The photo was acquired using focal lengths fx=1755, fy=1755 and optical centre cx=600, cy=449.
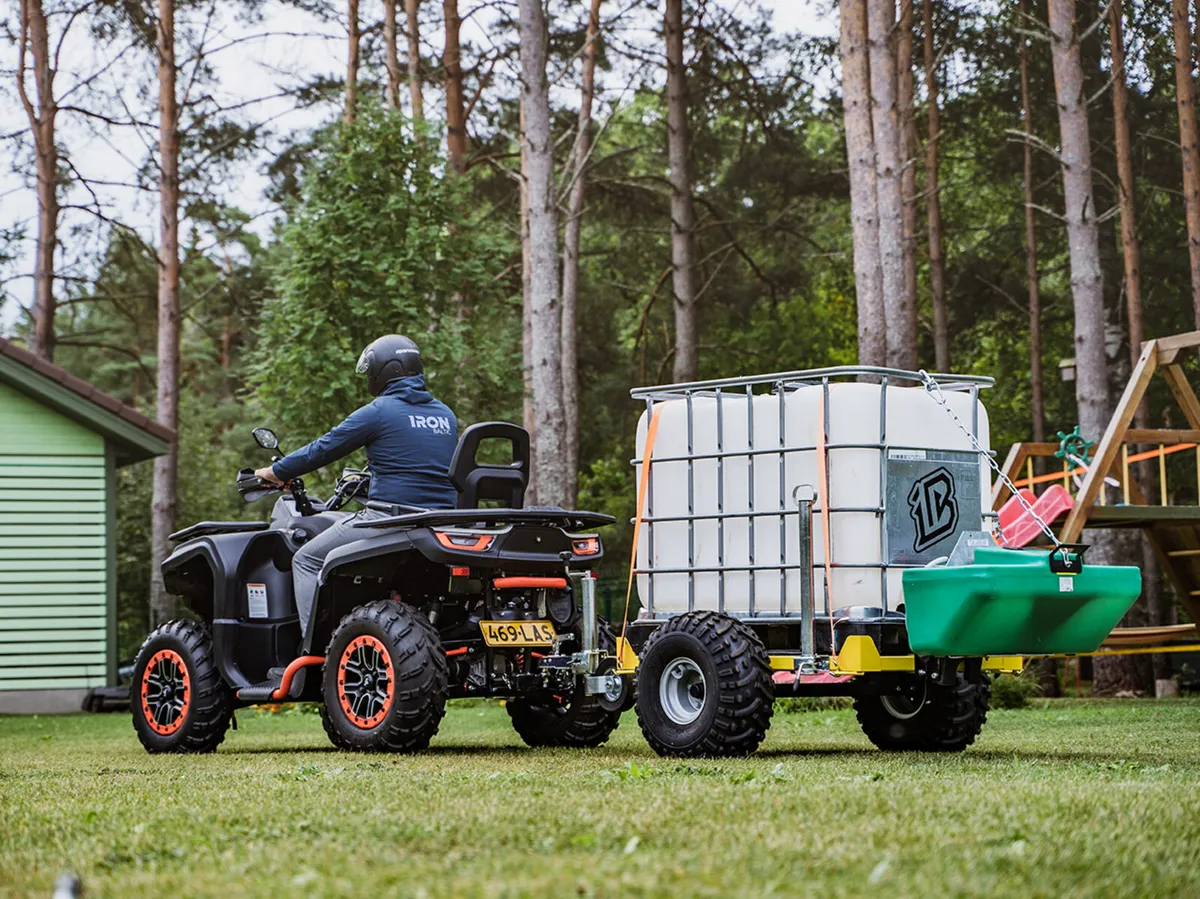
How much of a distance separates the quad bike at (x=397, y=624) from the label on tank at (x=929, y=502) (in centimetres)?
169

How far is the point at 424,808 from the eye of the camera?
5500 mm

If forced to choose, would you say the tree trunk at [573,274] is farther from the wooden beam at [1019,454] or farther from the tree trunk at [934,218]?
the wooden beam at [1019,454]

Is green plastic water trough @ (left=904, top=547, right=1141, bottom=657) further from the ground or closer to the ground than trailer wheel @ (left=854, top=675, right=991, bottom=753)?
further from the ground

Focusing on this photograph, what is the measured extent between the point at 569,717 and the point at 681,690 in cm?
129

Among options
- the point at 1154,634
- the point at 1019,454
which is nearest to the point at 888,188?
the point at 1019,454

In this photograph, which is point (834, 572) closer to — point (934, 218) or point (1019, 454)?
point (1019, 454)

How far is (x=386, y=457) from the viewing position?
9.45 meters

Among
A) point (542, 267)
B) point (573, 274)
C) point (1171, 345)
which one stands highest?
point (573, 274)

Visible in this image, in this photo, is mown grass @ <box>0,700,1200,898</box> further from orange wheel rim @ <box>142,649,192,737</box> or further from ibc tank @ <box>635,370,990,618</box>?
orange wheel rim @ <box>142,649,192,737</box>

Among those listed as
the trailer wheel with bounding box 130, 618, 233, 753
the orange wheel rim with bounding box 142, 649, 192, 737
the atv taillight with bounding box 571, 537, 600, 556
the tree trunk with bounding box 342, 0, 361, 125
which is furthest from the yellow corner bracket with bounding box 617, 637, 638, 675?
the tree trunk with bounding box 342, 0, 361, 125

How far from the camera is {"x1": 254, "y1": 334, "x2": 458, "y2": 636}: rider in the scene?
9.41 metres

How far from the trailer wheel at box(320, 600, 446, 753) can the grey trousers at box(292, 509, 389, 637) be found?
452mm

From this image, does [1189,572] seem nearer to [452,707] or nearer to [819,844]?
[452,707]

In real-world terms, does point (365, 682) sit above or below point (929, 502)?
below
